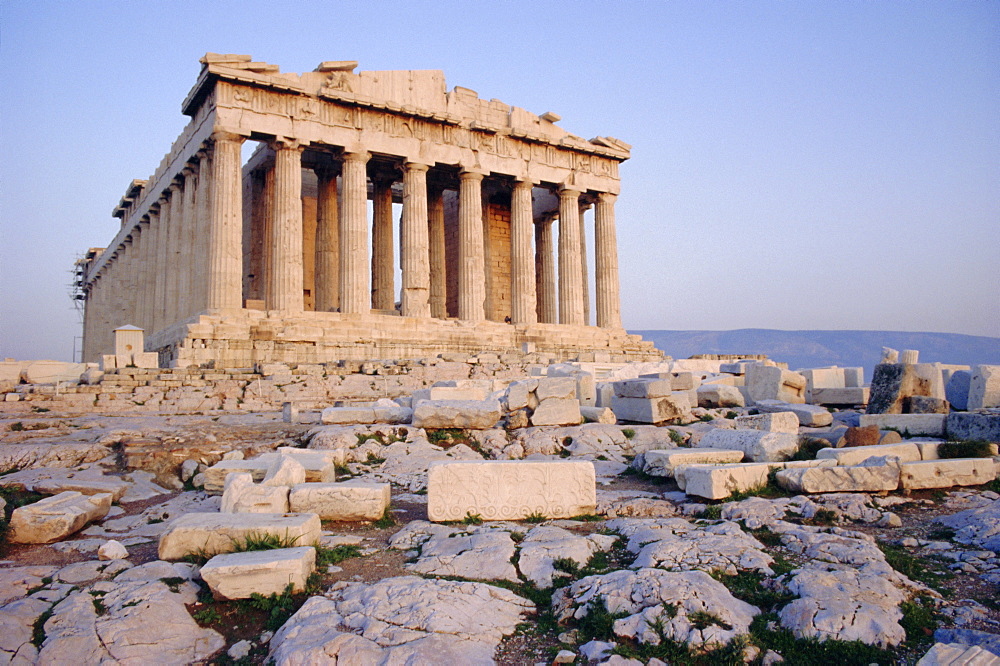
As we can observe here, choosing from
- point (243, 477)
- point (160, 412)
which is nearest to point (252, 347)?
point (160, 412)

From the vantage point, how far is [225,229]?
22.5 meters

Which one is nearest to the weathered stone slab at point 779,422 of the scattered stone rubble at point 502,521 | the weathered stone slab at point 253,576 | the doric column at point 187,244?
the scattered stone rubble at point 502,521

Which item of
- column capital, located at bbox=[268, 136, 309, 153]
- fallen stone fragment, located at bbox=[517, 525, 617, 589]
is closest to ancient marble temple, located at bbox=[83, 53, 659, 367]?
column capital, located at bbox=[268, 136, 309, 153]

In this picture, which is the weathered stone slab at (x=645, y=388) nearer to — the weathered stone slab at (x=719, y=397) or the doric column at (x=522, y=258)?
the weathered stone slab at (x=719, y=397)

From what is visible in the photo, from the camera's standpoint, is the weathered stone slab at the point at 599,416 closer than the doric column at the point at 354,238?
Yes

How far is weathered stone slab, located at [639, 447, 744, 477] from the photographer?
8809 mm

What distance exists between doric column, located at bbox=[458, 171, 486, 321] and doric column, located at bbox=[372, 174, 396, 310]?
322 centimetres

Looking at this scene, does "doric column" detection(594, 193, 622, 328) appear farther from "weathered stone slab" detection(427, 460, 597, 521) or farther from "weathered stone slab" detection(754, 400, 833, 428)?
"weathered stone slab" detection(427, 460, 597, 521)

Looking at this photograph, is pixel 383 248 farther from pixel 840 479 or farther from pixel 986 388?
pixel 840 479

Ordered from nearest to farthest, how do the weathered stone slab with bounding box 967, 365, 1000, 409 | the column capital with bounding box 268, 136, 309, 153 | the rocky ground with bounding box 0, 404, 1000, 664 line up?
the rocky ground with bounding box 0, 404, 1000, 664 < the weathered stone slab with bounding box 967, 365, 1000, 409 < the column capital with bounding box 268, 136, 309, 153

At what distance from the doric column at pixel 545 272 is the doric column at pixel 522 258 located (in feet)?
12.5

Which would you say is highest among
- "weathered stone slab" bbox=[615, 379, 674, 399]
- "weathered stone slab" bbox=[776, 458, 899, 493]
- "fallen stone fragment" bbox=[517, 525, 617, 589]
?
A: "weathered stone slab" bbox=[615, 379, 674, 399]

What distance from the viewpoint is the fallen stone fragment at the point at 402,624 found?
4059 mm

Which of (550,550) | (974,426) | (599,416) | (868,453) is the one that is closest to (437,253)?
(599,416)
